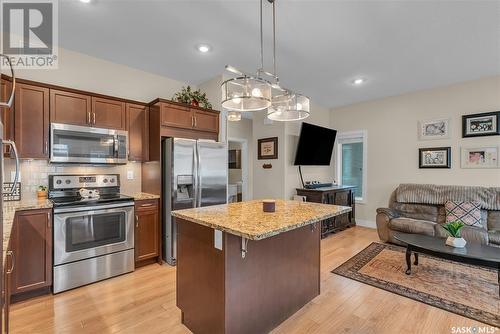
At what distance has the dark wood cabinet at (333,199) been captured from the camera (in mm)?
4640

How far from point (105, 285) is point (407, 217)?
4.59 meters

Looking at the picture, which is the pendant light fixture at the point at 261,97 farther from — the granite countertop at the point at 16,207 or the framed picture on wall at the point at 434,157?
the framed picture on wall at the point at 434,157

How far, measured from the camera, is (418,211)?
436 centimetres

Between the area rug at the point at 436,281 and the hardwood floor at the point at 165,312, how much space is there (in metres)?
0.16

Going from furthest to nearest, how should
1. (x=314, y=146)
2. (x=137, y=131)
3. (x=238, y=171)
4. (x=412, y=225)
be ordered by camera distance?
(x=238, y=171) < (x=314, y=146) < (x=412, y=225) < (x=137, y=131)

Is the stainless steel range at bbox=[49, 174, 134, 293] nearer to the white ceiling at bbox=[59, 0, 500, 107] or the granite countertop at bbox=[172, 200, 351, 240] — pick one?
the granite countertop at bbox=[172, 200, 351, 240]

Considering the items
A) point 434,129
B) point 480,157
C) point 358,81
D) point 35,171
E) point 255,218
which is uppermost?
point 358,81

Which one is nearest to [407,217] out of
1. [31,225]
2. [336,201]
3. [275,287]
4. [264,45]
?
[336,201]

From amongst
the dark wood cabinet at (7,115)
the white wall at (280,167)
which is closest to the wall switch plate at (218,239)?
the dark wood cabinet at (7,115)

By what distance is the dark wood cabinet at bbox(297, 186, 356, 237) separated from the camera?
4.64m

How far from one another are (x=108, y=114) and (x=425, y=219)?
504 centimetres

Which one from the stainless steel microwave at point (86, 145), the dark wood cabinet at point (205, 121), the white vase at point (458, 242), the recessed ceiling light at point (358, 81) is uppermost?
the recessed ceiling light at point (358, 81)

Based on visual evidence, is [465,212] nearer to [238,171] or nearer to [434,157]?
[434,157]

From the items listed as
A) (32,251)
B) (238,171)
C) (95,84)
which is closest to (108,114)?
(95,84)
